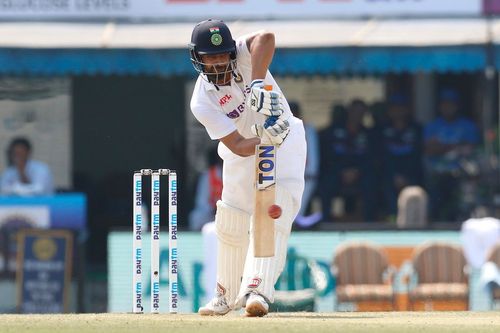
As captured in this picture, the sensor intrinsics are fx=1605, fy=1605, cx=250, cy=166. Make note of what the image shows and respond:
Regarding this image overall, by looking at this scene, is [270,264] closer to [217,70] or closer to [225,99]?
[225,99]

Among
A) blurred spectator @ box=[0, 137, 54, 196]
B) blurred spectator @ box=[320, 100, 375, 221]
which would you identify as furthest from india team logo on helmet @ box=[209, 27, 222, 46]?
blurred spectator @ box=[320, 100, 375, 221]

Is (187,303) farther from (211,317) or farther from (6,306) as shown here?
(211,317)

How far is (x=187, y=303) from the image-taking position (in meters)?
13.5

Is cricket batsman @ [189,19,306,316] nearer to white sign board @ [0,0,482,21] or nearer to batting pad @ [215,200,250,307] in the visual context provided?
batting pad @ [215,200,250,307]

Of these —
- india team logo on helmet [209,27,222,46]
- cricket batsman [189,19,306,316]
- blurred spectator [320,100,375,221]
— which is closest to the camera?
cricket batsman [189,19,306,316]

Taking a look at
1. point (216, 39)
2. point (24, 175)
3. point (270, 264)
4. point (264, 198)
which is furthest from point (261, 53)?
point (24, 175)

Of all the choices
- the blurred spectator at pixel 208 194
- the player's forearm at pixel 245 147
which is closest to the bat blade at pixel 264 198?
the player's forearm at pixel 245 147

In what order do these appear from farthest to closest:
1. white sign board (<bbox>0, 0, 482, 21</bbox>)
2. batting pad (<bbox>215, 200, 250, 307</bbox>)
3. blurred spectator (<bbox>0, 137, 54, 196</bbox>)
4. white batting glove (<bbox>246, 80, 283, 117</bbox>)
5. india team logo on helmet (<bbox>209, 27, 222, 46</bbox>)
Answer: white sign board (<bbox>0, 0, 482, 21</bbox>) → blurred spectator (<bbox>0, 137, 54, 196</bbox>) → batting pad (<bbox>215, 200, 250, 307</bbox>) → india team logo on helmet (<bbox>209, 27, 222, 46</bbox>) → white batting glove (<bbox>246, 80, 283, 117</bbox>)

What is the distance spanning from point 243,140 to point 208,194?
6718mm

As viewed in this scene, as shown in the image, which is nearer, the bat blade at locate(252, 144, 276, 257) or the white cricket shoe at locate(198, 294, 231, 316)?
the bat blade at locate(252, 144, 276, 257)

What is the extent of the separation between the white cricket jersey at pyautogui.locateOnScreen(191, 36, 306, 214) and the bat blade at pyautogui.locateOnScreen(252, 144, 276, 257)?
0.77 ft

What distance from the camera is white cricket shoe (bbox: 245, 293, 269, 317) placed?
8.38m

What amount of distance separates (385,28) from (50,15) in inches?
134

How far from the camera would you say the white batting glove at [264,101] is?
27.2 ft
